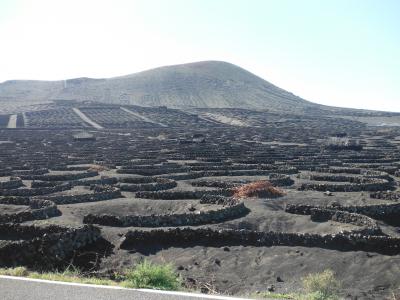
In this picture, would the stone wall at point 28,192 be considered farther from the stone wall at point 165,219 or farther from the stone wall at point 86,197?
the stone wall at point 165,219

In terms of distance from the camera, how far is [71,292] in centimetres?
1000

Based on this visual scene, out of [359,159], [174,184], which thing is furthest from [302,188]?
[359,159]

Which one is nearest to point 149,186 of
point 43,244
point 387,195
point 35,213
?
point 35,213

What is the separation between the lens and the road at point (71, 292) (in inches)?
385

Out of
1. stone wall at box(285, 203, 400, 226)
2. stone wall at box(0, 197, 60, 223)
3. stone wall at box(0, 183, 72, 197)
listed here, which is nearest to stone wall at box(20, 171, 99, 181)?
stone wall at box(0, 183, 72, 197)

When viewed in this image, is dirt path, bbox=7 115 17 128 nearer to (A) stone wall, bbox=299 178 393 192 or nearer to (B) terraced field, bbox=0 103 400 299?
(B) terraced field, bbox=0 103 400 299

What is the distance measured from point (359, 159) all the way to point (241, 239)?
3729cm

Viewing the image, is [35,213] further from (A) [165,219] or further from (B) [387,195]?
(B) [387,195]

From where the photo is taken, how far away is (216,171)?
44531 mm

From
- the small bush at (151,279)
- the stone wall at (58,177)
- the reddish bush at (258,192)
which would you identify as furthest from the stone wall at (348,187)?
the small bush at (151,279)

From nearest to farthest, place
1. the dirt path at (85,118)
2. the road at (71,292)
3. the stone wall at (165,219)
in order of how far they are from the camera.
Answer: the road at (71,292), the stone wall at (165,219), the dirt path at (85,118)

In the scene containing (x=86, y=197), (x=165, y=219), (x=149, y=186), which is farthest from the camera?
(x=149, y=186)

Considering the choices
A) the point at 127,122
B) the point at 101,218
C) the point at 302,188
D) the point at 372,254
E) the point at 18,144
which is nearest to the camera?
the point at 372,254

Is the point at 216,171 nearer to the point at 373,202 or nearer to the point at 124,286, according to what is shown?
the point at 373,202
